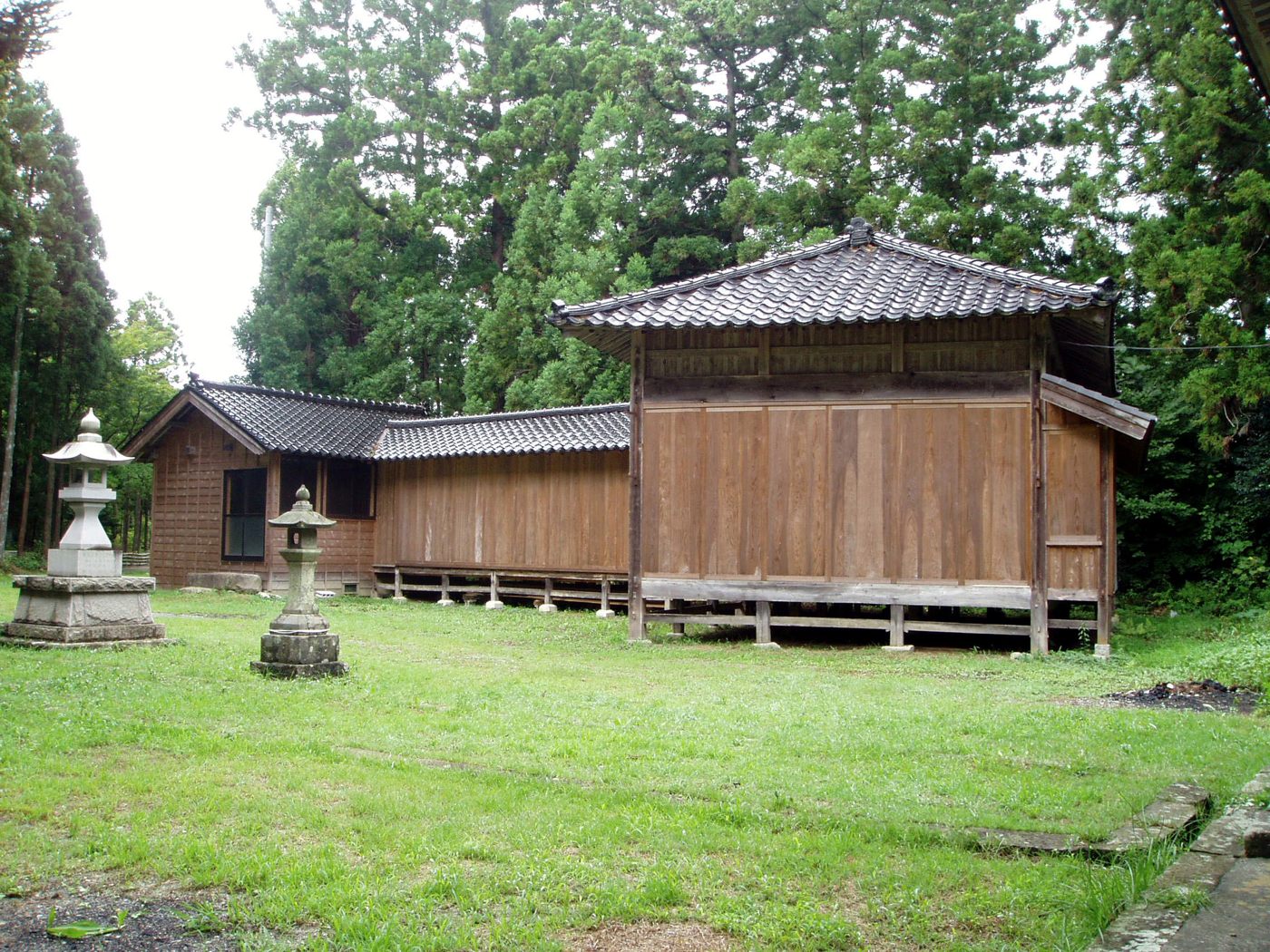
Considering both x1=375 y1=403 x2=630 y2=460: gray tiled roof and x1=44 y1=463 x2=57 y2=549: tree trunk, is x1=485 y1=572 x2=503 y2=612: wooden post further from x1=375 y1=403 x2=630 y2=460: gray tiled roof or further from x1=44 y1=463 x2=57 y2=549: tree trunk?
x1=44 y1=463 x2=57 y2=549: tree trunk

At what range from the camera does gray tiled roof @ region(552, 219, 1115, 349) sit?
40.4 feet

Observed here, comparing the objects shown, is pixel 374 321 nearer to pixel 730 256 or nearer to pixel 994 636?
pixel 730 256

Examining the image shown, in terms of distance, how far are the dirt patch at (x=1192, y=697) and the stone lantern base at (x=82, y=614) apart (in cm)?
982

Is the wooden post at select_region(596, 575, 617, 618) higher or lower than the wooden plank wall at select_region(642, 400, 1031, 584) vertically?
lower

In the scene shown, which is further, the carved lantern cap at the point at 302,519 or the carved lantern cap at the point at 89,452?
the carved lantern cap at the point at 89,452

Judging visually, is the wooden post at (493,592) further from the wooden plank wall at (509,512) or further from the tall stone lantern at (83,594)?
the tall stone lantern at (83,594)

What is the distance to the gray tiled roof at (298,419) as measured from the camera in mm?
21031

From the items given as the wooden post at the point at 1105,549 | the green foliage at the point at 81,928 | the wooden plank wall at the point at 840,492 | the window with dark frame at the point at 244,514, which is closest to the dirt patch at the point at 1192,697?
the wooden post at the point at 1105,549

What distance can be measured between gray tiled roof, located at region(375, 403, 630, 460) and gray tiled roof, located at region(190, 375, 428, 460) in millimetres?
643

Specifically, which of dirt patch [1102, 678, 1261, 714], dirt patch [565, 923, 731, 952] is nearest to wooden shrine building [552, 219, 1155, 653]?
dirt patch [1102, 678, 1261, 714]

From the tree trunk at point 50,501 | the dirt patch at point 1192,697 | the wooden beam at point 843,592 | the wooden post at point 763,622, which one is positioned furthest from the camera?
the tree trunk at point 50,501

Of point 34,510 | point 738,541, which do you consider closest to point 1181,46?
point 738,541

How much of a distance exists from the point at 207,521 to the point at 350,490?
9.88ft

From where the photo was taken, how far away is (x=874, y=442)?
523 inches
